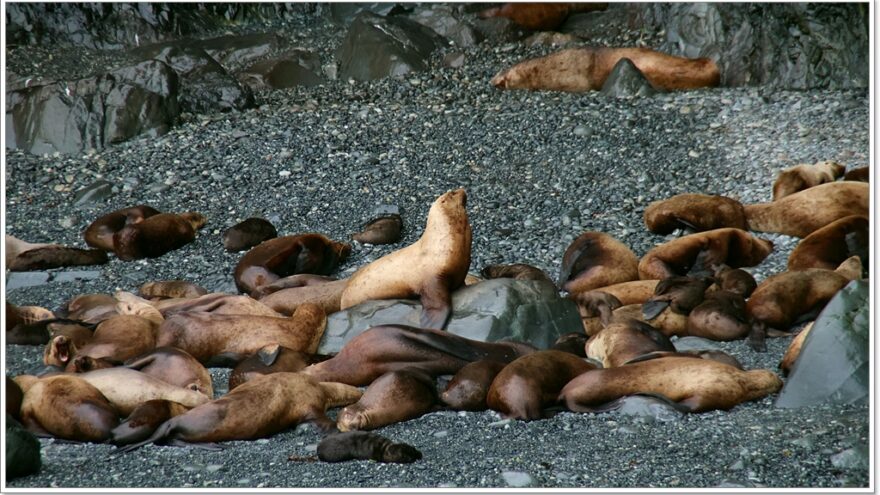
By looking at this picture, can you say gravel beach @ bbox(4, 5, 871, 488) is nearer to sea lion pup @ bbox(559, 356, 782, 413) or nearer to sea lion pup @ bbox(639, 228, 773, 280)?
sea lion pup @ bbox(639, 228, 773, 280)

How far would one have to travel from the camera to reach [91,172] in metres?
11.8

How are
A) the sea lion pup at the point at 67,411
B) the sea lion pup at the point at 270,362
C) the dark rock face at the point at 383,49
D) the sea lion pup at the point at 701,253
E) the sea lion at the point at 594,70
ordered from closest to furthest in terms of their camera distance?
1. the sea lion pup at the point at 67,411
2. the sea lion pup at the point at 270,362
3. the sea lion pup at the point at 701,253
4. the sea lion at the point at 594,70
5. the dark rock face at the point at 383,49

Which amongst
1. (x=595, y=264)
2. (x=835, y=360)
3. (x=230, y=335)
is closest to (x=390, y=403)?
(x=230, y=335)

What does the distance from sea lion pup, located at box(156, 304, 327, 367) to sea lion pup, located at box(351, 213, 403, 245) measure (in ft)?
8.23

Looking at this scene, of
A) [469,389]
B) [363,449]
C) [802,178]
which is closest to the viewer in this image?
[363,449]

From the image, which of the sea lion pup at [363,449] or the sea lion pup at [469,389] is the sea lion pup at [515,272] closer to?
the sea lion pup at [469,389]

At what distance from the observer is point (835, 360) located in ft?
18.8

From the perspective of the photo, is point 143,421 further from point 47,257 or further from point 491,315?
point 47,257

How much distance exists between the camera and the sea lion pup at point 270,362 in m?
6.41

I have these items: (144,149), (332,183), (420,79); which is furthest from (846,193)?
(144,149)

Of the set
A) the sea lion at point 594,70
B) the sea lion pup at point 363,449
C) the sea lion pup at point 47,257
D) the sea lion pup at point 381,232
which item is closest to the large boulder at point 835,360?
the sea lion pup at point 363,449

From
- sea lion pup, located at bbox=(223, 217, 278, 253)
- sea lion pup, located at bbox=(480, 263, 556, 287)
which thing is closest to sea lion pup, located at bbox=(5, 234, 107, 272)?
sea lion pup, located at bbox=(223, 217, 278, 253)

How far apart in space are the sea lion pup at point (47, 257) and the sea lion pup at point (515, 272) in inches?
130

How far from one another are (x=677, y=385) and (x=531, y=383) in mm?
719
